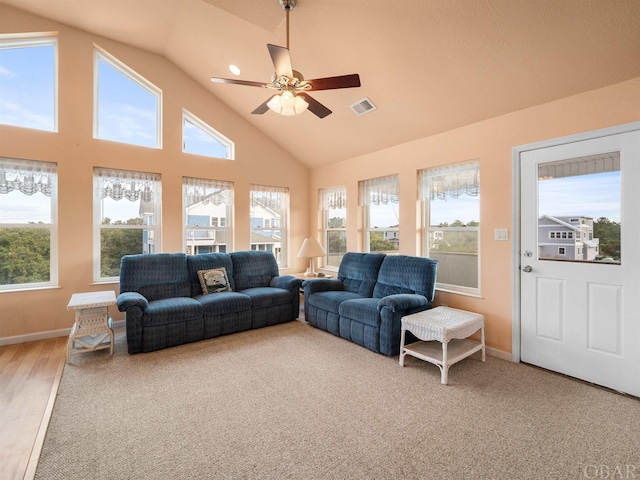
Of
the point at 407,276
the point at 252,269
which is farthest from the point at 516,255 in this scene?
the point at 252,269

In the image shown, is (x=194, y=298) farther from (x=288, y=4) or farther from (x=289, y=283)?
(x=288, y=4)

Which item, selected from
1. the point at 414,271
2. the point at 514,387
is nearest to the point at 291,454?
the point at 514,387

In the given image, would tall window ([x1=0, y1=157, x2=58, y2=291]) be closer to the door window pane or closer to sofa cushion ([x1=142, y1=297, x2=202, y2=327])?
sofa cushion ([x1=142, y1=297, x2=202, y2=327])

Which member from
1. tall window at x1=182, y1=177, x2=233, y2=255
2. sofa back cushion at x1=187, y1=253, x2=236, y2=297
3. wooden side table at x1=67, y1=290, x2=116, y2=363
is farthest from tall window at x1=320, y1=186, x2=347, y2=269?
wooden side table at x1=67, y1=290, x2=116, y2=363

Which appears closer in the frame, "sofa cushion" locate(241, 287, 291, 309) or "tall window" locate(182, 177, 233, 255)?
"sofa cushion" locate(241, 287, 291, 309)

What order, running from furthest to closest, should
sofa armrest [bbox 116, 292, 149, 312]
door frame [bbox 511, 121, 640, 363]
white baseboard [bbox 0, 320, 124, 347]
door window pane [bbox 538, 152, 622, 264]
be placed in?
white baseboard [bbox 0, 320, 124, 347] < sofa armrest [bbox 116, 292, 149, 312] < door frame [bbox 511, 121, 640, 363] < door window pane [bbox 538, 152, 622, 264]

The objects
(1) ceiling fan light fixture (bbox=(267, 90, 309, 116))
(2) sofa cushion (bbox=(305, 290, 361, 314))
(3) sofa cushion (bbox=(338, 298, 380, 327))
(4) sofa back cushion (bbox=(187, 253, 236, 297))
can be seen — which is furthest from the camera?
(4) sofa back cushion (bbox=(187, 253, 236, 297))

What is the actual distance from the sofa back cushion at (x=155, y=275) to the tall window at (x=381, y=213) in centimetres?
278

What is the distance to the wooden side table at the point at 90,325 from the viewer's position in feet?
10.4

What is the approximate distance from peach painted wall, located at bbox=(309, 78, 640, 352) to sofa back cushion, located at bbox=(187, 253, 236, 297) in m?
2.49

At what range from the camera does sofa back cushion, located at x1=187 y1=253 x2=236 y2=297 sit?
432cm

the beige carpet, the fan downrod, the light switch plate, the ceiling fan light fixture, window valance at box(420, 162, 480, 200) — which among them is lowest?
the beige carpet

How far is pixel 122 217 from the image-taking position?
4398 millimetres

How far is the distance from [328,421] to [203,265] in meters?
2.95
